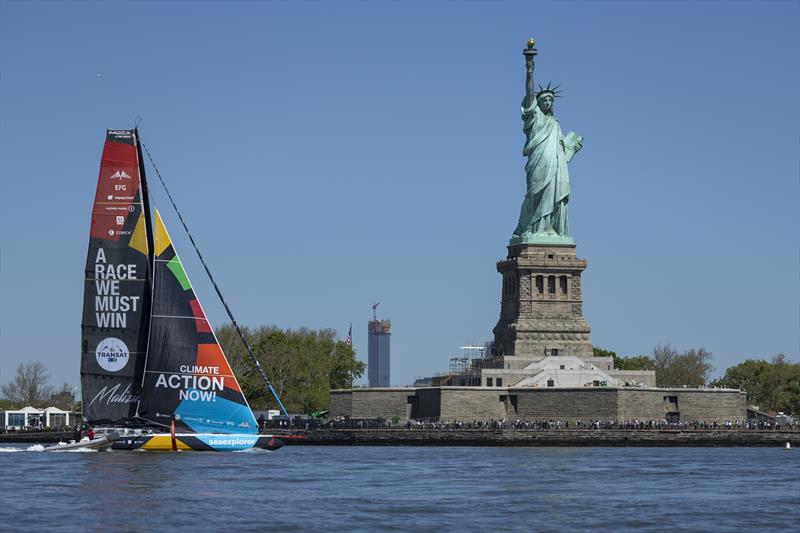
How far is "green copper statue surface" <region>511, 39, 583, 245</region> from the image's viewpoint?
106000mm

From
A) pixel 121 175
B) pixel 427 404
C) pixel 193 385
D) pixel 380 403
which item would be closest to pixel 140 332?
pixel 193 385

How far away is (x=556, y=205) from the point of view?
10694 cm

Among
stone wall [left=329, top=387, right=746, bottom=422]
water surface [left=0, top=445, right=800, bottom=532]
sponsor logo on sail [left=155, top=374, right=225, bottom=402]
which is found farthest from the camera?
stone wall [left=329, top=387, right=746, bottom=422]

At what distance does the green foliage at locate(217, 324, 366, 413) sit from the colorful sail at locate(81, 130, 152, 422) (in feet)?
181

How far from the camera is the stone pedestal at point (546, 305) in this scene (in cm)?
10475

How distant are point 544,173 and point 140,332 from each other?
46.4m

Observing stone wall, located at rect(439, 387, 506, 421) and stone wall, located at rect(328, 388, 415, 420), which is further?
stone wall, located at rect(328, 388, 415, 420)

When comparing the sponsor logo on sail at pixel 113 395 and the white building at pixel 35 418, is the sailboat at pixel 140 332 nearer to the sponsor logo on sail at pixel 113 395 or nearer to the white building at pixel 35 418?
the sponsor logo on sail at pixel 113 395

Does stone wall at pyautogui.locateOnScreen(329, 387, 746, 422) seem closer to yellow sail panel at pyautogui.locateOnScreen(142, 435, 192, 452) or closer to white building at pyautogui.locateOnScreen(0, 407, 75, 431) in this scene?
white building at pyautogui.locateOnScreen(0, 407, 75, 431)

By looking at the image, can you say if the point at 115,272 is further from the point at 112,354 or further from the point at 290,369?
the point at 290,369

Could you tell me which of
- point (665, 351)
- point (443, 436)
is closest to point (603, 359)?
point (443, 436)

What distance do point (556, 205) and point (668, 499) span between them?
5484 cm

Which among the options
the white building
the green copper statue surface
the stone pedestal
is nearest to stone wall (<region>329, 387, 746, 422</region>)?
the stone pedestal

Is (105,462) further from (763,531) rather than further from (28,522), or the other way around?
(763,531)
